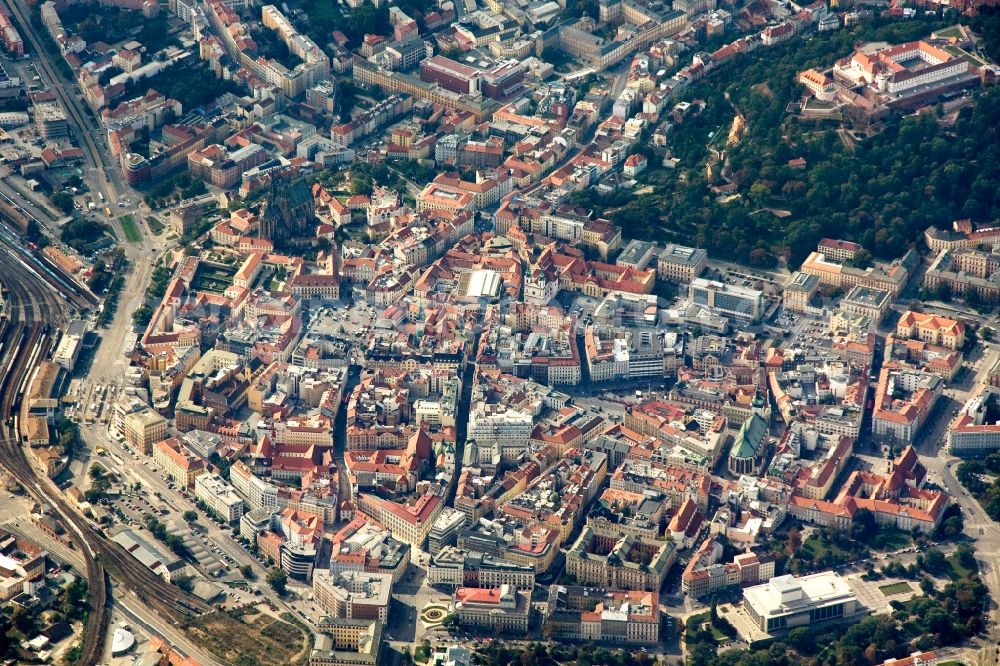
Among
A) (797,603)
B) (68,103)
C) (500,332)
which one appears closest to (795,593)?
(797,603)

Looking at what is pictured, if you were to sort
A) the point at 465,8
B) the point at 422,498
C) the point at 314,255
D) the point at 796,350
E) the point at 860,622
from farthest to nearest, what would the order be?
the point at 465,8, the point at 314,255, the point at 796,350, the point at 422,498, the point at 860,622

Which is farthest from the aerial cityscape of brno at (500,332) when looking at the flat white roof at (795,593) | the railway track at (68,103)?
the railway track at (68,103)

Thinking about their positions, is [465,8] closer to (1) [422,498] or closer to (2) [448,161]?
(2) [448,161]

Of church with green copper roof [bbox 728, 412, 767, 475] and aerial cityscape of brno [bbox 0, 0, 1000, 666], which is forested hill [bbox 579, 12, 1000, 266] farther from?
church with green copper roof [bbox 728, 412, 767, 475]

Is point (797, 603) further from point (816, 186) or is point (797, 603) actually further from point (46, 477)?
point (46, 477)

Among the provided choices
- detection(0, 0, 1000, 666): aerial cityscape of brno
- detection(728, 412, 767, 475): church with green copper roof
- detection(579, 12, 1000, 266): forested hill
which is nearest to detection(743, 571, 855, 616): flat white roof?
detection(0, 0, 1000, 666): aerial cityscape of brno

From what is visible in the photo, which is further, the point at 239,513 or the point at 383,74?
the point at 383,74

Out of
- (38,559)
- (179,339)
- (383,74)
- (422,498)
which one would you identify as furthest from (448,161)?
(38,559)
